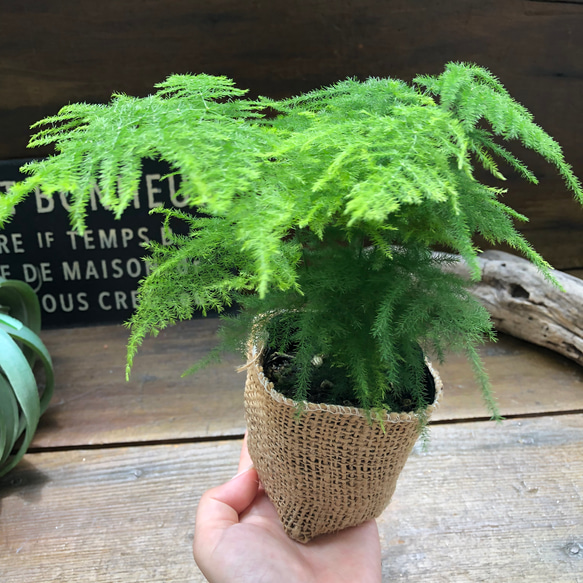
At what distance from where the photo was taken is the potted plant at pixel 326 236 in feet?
1.18

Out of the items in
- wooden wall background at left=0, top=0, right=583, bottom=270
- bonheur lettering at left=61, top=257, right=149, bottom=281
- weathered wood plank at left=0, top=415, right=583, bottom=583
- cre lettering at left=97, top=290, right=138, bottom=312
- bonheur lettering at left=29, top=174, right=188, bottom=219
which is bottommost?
weathered wood plank at left=0, top=415, right=583, bottom=583

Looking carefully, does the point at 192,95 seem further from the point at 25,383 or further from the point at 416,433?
the point at 25,383

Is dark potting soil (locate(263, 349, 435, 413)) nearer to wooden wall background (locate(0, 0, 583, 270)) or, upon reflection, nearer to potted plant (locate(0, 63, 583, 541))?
potted plant (locate(0, 63, 583, 541))

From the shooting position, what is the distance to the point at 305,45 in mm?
1033

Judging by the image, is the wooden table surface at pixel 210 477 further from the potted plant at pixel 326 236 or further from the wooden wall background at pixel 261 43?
the wooden wall background at pixel 261 43

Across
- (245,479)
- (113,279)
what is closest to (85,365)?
(113,279)

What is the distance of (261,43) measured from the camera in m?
1.02

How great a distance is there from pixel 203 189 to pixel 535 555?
722 mm

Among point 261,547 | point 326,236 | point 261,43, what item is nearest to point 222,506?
point 261,547

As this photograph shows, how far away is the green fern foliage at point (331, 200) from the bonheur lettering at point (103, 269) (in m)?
0.66

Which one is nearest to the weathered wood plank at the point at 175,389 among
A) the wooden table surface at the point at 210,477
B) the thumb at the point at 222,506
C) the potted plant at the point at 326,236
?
the wooden table surface at the point at 210,477

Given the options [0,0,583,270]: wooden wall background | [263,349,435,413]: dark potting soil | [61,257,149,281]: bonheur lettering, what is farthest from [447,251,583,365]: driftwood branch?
[61,257,149,281]: bonheur lettering

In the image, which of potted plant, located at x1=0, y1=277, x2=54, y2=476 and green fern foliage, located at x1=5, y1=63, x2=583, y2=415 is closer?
green fern foliage, located at x1=5, y1=63, x2=583, y2=415

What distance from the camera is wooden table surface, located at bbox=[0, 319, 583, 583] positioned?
723 millimetres
